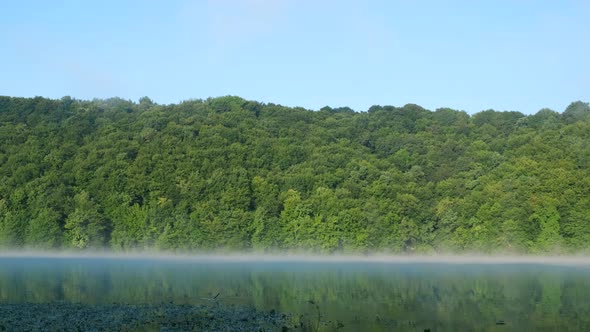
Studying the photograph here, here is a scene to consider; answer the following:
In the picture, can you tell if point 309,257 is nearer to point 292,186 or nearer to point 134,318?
point 292,186

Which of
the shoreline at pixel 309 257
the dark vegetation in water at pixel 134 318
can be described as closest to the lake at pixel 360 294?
the dark vegetation in water at pixel 134 318

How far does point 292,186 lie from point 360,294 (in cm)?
5181

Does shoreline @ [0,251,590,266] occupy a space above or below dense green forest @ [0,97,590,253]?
below

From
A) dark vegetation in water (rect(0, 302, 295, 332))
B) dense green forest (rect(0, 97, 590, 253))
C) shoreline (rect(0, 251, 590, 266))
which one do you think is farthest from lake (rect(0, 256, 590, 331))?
dense green forest (rect(0, 97, 590, 253))

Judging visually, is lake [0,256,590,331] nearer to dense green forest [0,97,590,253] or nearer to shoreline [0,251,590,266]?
shoreline [0,251,590,266]

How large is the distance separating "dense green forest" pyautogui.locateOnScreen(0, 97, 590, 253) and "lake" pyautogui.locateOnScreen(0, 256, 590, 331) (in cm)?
2989

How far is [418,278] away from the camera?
4262 cm

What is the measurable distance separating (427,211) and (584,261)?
728 inches

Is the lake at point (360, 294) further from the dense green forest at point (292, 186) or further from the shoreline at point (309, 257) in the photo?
the dense green forest at point (292, 186)

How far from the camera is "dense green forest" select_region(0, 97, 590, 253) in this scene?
75.6 m

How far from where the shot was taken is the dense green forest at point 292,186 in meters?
75.6

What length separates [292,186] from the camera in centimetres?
8425

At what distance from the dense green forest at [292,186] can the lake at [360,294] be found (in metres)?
29.9

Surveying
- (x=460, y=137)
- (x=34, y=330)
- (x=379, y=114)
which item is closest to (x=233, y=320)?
(x=34, y=330)
